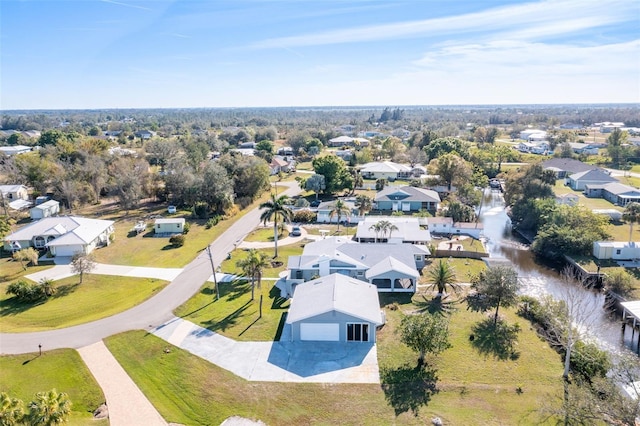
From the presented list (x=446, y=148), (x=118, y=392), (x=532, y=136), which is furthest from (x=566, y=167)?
(x=118, y=392)

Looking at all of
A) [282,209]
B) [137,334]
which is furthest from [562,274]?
[137,334]

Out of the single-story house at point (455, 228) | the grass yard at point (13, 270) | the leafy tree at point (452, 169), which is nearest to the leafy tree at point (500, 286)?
the single-story house at point (455, 228)

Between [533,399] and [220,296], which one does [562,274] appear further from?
[220,296]

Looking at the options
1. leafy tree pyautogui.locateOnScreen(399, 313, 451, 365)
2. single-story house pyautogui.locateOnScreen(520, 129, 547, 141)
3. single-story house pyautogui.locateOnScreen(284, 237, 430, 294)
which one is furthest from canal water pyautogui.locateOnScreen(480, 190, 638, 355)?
single-story house pyautogui.locateOnScreen(520, 129, 547, 141)

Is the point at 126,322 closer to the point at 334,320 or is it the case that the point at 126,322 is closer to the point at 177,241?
the point at 334,320

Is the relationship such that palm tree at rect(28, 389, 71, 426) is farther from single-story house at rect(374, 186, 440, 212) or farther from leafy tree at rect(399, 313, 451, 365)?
single-story house at rect(374, 186, 440, 212)

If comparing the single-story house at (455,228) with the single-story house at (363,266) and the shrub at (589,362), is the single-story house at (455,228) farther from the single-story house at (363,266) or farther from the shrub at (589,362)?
the shrub at (589,362)
